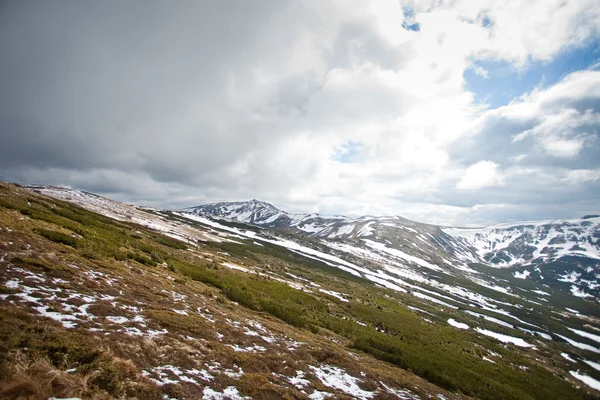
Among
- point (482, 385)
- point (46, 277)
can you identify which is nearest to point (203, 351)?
point (46, 277)

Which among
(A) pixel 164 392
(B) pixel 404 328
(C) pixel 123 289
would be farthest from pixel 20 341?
(B) pixel 404 328

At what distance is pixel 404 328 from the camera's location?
49.2 m

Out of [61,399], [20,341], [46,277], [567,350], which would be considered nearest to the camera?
[61,399]

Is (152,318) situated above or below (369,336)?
above

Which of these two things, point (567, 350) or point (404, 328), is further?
point (567, 350)

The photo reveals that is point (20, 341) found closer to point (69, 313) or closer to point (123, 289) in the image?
point (69, 313)

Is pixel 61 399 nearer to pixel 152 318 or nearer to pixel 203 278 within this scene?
pixel 152 318

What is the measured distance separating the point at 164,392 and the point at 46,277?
9.94 metres

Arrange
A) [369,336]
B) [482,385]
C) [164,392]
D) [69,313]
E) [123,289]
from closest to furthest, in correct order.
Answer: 1. [164,392]
2. [69,313]
3. [123,289]
4. [482,385]
5. [369,336]

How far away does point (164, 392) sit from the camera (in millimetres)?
9531

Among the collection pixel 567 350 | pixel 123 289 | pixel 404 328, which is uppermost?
pixel 123 289

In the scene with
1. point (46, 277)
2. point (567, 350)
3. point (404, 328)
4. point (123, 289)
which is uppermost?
point (46, 277)

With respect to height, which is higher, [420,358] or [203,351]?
[203,351]

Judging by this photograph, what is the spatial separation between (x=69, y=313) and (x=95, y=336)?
2217 mm
